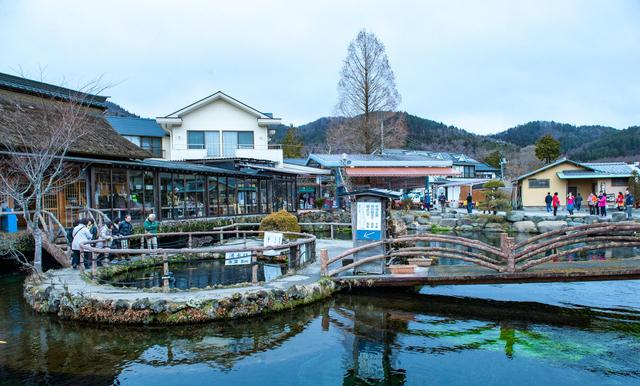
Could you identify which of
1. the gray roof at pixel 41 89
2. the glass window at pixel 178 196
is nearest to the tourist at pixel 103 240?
the glass window at pixel 178 196

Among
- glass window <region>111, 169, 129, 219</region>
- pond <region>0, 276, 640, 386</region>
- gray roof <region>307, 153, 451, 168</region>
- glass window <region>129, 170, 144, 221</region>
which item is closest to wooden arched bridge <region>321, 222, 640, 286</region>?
pond <region>0, 276, 640, 386</region>

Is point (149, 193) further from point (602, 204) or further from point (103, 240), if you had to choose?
point (602, 204)

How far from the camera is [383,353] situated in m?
7.65

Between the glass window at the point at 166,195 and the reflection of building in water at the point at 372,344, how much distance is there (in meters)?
13.5

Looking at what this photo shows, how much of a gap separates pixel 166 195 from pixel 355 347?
1554 centimetres

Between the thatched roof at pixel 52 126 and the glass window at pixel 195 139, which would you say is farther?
the glass window at pixel 195 139

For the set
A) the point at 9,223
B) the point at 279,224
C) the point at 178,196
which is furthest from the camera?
the point at 178,196

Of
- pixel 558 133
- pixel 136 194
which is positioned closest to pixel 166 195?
pixel 136 194

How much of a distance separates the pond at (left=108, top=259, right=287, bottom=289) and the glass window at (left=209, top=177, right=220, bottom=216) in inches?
338

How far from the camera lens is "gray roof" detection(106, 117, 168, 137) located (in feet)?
112

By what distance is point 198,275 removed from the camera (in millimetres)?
13242

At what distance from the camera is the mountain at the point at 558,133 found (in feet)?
262

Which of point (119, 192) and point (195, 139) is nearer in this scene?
point (119, 192)

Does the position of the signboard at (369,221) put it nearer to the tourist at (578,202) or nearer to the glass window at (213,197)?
the glass window at (213,197)
